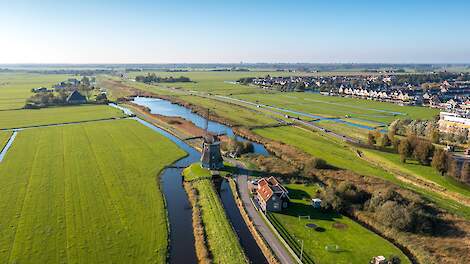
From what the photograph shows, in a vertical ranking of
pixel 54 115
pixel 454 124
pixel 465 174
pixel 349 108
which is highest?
pixel 454 124

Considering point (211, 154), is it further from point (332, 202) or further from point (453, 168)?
point (453, 168)

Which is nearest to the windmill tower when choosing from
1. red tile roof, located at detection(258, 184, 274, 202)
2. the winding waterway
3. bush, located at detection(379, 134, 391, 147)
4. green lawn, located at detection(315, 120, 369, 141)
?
red tile roof, located at detection(258, 184, 274, 202)

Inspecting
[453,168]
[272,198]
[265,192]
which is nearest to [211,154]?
[265,192]

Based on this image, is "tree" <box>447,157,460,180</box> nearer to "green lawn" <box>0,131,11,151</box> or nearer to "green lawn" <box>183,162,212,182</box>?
"green lawn" <box>183,162,212,182</box>

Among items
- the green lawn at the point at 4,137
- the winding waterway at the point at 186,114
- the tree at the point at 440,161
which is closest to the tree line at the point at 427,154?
the tree at the point at 440,161

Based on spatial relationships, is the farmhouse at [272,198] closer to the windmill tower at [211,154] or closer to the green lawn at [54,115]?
the windmill tower at [211,154]

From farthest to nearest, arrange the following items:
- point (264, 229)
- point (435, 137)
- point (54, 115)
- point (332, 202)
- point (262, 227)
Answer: point (54, 115) → point (435, 137) → point (332, 202) → point (262, 227) → point (264, 229)
